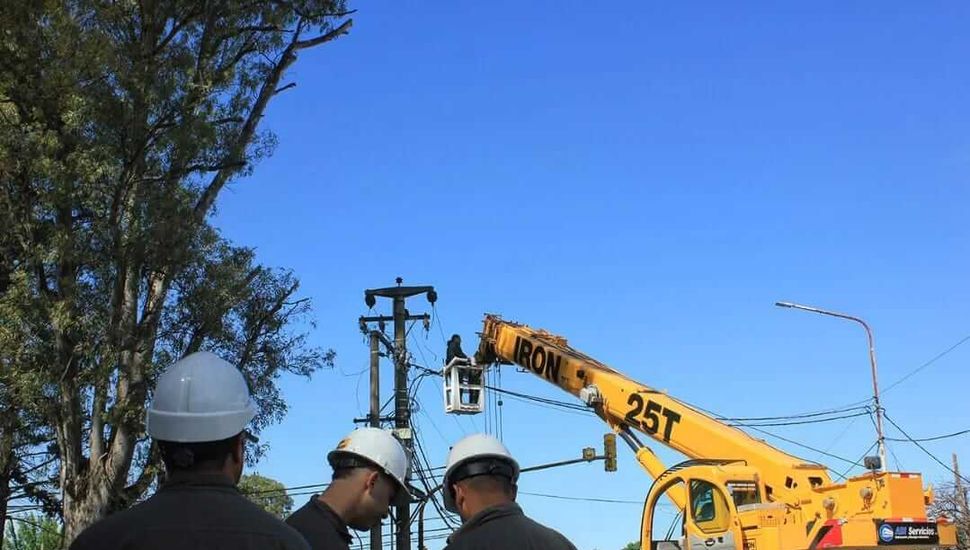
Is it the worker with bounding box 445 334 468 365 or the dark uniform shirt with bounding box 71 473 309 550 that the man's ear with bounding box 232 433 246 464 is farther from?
the worker with bounding box 445 334 468 365

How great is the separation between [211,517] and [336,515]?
161 cm

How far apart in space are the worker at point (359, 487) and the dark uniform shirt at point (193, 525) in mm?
1462

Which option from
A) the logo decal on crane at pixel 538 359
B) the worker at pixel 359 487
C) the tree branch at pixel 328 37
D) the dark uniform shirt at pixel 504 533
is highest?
the tree branch at pixel 328 37

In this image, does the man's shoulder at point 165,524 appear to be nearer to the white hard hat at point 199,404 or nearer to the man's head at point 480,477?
the white hard hat at point 199,404

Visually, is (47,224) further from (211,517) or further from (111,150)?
(211,517)

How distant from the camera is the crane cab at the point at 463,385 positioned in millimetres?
19688

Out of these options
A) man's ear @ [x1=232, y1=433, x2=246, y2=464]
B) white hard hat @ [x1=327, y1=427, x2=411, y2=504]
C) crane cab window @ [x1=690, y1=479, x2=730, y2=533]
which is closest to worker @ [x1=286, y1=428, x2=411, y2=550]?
white hard hat @ [x1=327, y1=427, x2=411, y2=504]

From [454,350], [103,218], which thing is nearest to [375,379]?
[454,350]

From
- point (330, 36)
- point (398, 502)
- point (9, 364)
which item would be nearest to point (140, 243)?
point (9, 364)

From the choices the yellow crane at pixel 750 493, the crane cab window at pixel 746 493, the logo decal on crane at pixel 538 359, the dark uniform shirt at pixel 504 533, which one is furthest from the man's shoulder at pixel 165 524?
the logo decal on crane at pixel 538 359

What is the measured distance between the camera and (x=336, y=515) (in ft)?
13.5

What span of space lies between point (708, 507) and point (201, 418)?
35.8 ft

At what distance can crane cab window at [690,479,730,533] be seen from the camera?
12.7 metres

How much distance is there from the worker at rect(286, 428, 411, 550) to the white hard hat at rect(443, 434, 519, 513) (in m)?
0.24
